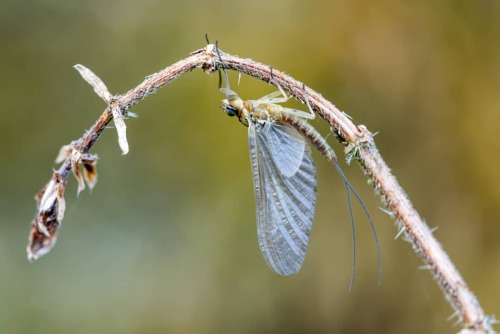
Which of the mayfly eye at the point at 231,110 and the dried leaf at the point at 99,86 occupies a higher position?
the mayfly eye at the point at 231,110

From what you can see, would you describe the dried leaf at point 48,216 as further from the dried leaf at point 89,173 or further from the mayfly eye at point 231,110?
the mayfly eye at point 231,110

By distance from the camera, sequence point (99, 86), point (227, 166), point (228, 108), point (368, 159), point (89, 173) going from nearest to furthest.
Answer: point (368, 159) < point (99, 86) < point (89, 173) < point (228, 108) < point (227, 166)

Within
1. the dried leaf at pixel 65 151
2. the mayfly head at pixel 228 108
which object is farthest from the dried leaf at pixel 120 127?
the mayfly head at pixel 228 108

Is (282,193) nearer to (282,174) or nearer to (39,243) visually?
(282,174)

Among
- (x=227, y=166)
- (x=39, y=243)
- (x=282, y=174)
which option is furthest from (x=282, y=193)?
(x=227, y=166)

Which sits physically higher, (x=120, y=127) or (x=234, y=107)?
(x=234, y=107)

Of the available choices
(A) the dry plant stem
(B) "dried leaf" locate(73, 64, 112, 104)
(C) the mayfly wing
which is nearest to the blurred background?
(C) the mayfly wing
